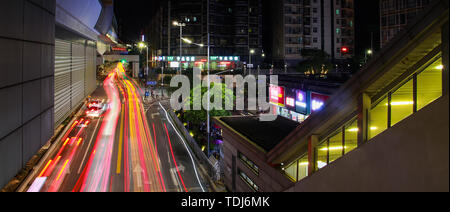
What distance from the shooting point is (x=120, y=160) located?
21.4m

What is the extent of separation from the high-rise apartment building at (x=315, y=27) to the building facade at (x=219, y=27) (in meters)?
11.1

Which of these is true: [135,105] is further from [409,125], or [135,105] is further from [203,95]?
[409,125]

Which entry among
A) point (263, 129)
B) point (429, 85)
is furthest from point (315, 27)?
point (429, 85)

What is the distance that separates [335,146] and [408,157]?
401cm

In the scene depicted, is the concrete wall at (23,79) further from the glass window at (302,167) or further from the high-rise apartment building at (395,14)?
the high-rise apartment building at (395,14)

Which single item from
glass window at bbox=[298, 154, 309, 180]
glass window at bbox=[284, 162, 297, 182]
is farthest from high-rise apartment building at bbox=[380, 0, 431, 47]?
glass window at bbox=[298, 154, 309, 180]

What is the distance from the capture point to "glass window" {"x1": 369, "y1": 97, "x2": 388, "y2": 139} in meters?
7.05

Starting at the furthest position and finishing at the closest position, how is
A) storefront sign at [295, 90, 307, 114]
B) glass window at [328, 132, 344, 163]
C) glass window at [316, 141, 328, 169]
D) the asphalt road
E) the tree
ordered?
the tree < storefront sign at [295, 90, 307, 114] < the asphalt road < glass window at [316, 141, 328, 169] < glass window at [328, 132, 344, 163]

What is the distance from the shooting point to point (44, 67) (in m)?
15.2

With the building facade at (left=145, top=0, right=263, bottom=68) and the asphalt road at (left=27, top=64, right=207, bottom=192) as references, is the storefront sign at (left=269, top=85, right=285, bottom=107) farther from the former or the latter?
the building facade at (left=145, top=0, right=263, bottom=68)

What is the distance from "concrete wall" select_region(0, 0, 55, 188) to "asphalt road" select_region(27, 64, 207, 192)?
3466 millimetres

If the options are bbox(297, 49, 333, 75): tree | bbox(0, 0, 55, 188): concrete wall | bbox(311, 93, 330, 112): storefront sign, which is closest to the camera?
bbox(0, 0, 55, 188): concrete wall

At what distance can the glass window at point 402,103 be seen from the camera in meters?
6.39
